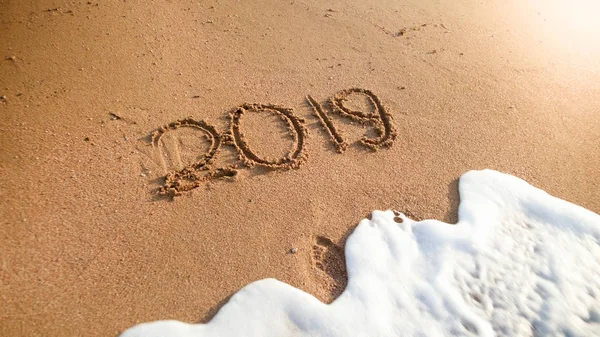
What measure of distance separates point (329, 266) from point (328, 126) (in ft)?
3.12

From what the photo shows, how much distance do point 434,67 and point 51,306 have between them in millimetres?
2772

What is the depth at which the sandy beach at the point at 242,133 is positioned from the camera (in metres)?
Answer: 1.84

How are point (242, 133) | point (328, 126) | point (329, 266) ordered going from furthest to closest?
point (328, 126), point (242, 133), point (329, 266)

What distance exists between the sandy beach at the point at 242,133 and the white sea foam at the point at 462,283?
83mm

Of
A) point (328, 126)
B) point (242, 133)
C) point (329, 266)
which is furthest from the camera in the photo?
point (328, 126)

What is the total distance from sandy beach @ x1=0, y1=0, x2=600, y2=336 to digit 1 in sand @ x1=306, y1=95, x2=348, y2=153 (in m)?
0.03

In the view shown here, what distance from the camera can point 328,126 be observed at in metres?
2.55

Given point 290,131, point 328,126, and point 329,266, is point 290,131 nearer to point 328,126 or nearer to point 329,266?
point 328,126

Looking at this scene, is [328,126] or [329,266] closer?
[329,266]

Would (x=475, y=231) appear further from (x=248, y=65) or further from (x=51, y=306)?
(x=51, y=306)

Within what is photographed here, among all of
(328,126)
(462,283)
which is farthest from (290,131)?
(462,283)

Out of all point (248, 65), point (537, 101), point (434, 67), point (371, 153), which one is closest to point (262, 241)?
point (371, 153)

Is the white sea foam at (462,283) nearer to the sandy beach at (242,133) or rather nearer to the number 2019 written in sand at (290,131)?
the sandy beach at (242,133)

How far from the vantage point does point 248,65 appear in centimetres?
285
